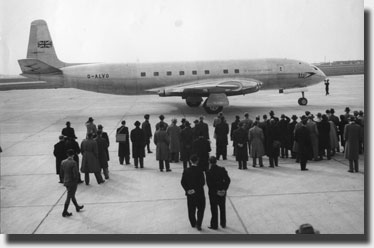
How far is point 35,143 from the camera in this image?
1591 centimetres

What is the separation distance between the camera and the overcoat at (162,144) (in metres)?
11.2

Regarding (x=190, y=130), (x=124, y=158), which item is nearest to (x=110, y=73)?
(x=124, y=158)

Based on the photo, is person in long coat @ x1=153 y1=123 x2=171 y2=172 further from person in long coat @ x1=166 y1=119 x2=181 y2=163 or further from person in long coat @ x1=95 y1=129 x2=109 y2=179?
person in long coat @ x1=95 y1=129 x2=109 y2=179

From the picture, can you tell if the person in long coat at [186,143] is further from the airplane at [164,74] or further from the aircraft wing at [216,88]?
the airplane at [164,74]

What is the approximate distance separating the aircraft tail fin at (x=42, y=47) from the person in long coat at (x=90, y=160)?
16.5m

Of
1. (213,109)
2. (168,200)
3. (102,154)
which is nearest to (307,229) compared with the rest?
(168,200)

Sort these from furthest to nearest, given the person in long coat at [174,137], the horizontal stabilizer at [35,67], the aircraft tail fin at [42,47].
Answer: the aircraft tail fin at [42,47] → the horizontal stabilizer at [35,67] → the person in long coat at [174,137]

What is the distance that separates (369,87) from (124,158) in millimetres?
8545

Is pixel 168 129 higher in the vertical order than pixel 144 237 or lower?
higher

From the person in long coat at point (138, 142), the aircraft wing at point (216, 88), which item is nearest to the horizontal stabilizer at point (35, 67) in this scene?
the aircraft wing at point (216, 88)

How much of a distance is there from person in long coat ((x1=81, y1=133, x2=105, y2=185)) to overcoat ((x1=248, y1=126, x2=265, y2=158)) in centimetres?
482

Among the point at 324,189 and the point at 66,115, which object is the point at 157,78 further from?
the point at 324,189

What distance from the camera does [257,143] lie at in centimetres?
1135

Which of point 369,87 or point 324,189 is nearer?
point 369,87
